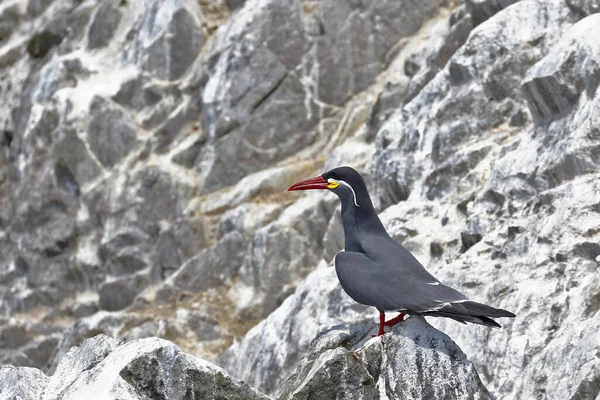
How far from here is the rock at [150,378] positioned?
10211 millimetres

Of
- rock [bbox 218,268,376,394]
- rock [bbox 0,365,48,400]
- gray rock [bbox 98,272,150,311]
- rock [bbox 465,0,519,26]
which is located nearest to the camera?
rock [bbox 0,365,48,400]

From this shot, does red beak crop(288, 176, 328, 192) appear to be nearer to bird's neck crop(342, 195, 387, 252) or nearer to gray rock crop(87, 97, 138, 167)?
bird's neck crop(342, 195, 387, 252)

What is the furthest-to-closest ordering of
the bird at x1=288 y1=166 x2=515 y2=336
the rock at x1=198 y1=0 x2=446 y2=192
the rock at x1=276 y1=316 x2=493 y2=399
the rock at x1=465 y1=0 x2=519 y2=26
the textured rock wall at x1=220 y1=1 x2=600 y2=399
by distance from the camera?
the rock at x1=198 y1=0 x2=446 y2=192
the rock at x1=465 y1=0 x2=519 y2=26
the textured rock wall at x1=220 y1=1 x2=600 y2=399
the bird at x1=288 y1=166 x2=515 y2=336
the rock at x1=276 y1=316 x2=493 y2=399

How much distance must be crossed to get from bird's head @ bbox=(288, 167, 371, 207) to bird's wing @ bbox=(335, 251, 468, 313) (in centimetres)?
89

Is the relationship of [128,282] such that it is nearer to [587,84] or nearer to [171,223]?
[171,223]

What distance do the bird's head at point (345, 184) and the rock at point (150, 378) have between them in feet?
12.3

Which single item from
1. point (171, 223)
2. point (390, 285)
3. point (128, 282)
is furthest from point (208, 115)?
point (390, 285)

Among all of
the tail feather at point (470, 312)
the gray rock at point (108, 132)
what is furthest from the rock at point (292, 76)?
the tail feather at point (470, 312)

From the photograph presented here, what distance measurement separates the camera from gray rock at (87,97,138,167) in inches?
1699

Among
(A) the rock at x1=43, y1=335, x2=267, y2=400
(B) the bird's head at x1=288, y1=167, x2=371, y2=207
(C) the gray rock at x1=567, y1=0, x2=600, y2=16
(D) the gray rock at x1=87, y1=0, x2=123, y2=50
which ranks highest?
(A) the rock at x1=43, y1=335, x2=267, y2=400

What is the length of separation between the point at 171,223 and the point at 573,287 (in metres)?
25.6

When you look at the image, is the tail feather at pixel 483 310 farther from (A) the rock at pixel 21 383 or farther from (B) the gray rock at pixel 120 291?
(B) the gray rock at pixel 120 291

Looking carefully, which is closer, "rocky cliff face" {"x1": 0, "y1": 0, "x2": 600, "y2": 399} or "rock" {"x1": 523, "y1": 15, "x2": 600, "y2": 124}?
"rocky cliff face" {"x1": 0, "y1": 0, "x2": 600, "y2": 399}

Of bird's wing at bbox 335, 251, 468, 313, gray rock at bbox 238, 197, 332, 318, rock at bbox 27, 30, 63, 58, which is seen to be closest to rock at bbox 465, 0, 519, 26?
gray rock at bbox 238, 197, 332, 318
